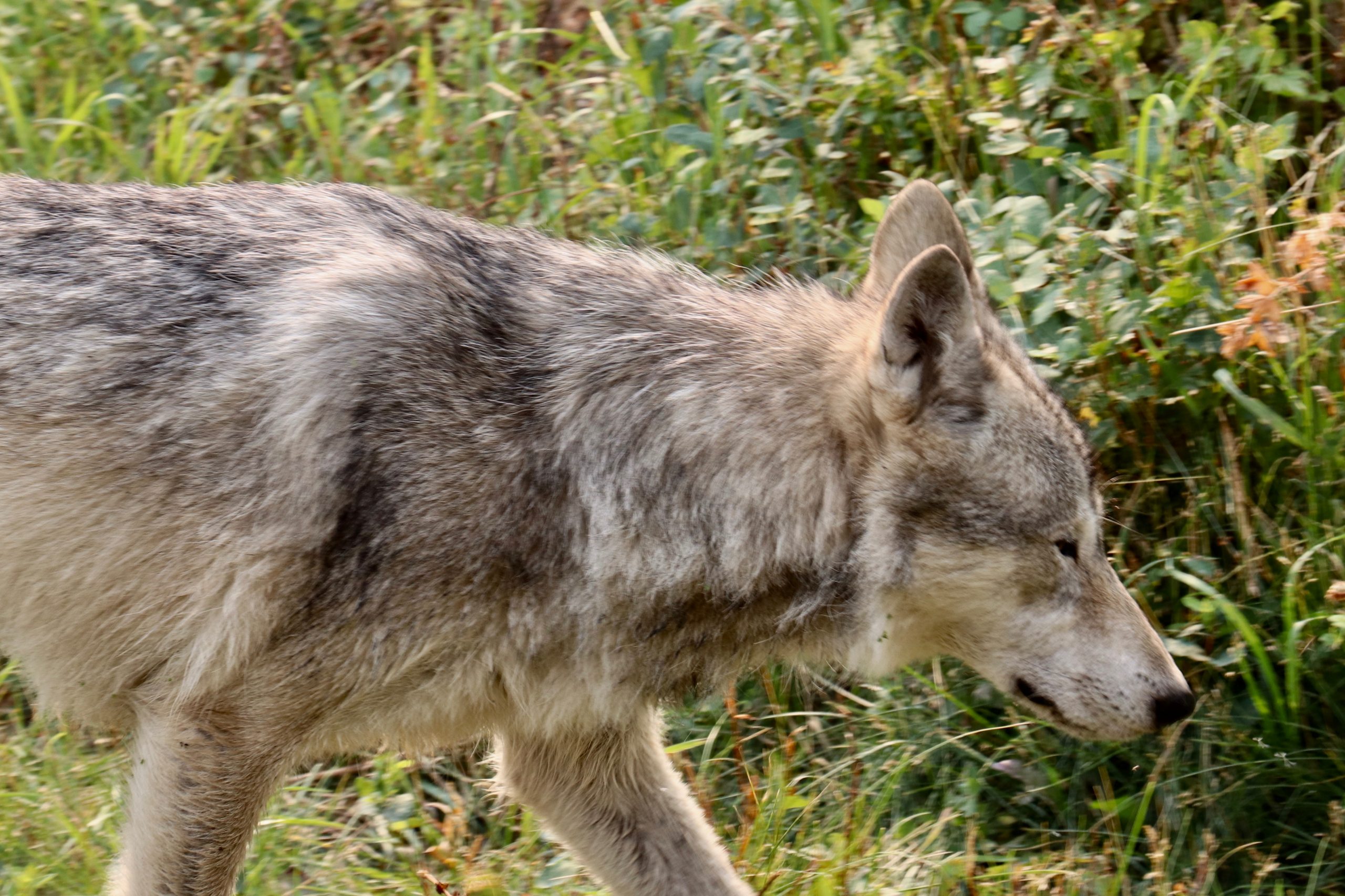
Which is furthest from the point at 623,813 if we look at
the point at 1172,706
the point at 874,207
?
the point at 874,207

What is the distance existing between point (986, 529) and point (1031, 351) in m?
1.18

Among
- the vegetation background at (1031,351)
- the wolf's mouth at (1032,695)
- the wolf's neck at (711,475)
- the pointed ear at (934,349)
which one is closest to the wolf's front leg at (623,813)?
the vegetation background at (1031,351)

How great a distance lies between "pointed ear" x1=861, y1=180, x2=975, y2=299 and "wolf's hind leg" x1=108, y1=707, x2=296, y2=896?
174 cm

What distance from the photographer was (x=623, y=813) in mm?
3744

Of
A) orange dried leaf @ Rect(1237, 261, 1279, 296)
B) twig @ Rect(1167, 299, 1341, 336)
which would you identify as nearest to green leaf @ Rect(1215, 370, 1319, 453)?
twig @ Rect(1167, 299, 1341, 336)

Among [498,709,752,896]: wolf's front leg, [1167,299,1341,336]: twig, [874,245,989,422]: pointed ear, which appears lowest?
[498,709,752,896]: wolf's front leg

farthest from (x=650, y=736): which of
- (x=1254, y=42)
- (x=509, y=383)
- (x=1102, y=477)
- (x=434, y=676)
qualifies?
(x=1254, y=42)

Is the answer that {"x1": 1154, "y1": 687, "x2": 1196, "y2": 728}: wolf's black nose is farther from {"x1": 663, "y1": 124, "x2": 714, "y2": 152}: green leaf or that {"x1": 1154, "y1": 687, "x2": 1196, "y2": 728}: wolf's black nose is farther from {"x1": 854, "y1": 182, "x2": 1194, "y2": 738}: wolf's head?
{"x1": 663, "y1": 124, "x2": 714, "y2": 152}: green leaf

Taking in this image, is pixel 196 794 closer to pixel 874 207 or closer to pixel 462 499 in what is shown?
pixel 462 499

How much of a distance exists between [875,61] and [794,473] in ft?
7.88

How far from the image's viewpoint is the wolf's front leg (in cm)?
370

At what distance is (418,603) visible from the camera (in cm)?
310

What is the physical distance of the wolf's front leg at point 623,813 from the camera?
3697mm

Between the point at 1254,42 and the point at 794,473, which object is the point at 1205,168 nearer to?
the point at 1254,42
